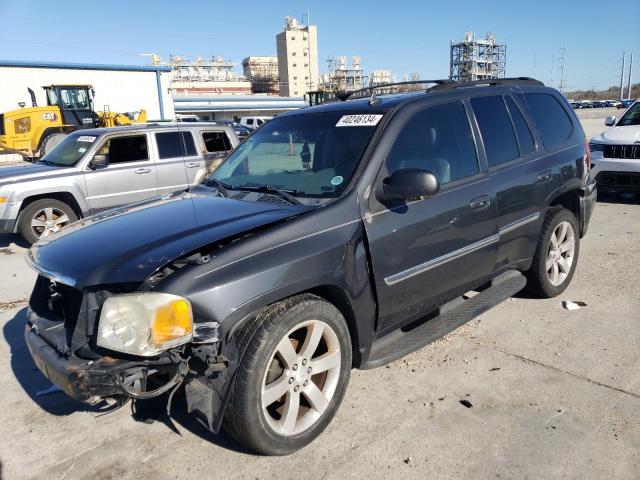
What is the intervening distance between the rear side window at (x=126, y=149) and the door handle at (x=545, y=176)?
21.2 feet

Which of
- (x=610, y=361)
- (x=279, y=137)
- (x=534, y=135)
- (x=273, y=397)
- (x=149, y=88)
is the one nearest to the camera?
(x=273, y=397)

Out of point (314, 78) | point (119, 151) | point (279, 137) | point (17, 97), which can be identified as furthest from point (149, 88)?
point (314, 78)

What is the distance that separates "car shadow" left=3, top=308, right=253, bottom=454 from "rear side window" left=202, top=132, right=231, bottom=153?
18.8 feet

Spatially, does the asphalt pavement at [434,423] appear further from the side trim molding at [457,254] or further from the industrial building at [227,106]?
the industrial building at [227,106]

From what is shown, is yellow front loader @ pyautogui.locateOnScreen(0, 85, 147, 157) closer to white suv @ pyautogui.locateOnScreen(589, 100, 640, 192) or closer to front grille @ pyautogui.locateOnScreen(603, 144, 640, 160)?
white suv @ pyautogui.locateOnScreen(589, 100, 640, 192)

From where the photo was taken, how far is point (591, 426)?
2.89 m

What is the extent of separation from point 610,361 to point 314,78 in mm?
134130

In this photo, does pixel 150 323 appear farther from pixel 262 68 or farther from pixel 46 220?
pixel 262 68

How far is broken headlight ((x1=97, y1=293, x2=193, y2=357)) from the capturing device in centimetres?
234

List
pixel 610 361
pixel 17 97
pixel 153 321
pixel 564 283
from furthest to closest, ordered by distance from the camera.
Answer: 1. pixel 17 97
2. pixel 564 283
3. pixel 610 361
4. pixel 153 321

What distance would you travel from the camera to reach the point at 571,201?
16.4 ft

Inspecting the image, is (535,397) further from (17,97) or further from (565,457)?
(17,97)

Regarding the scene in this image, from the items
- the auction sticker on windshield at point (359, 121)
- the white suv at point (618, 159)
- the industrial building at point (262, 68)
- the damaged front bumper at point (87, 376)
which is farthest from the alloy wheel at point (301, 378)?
the industrial building at point (262, 68)

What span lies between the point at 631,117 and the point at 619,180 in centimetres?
173
